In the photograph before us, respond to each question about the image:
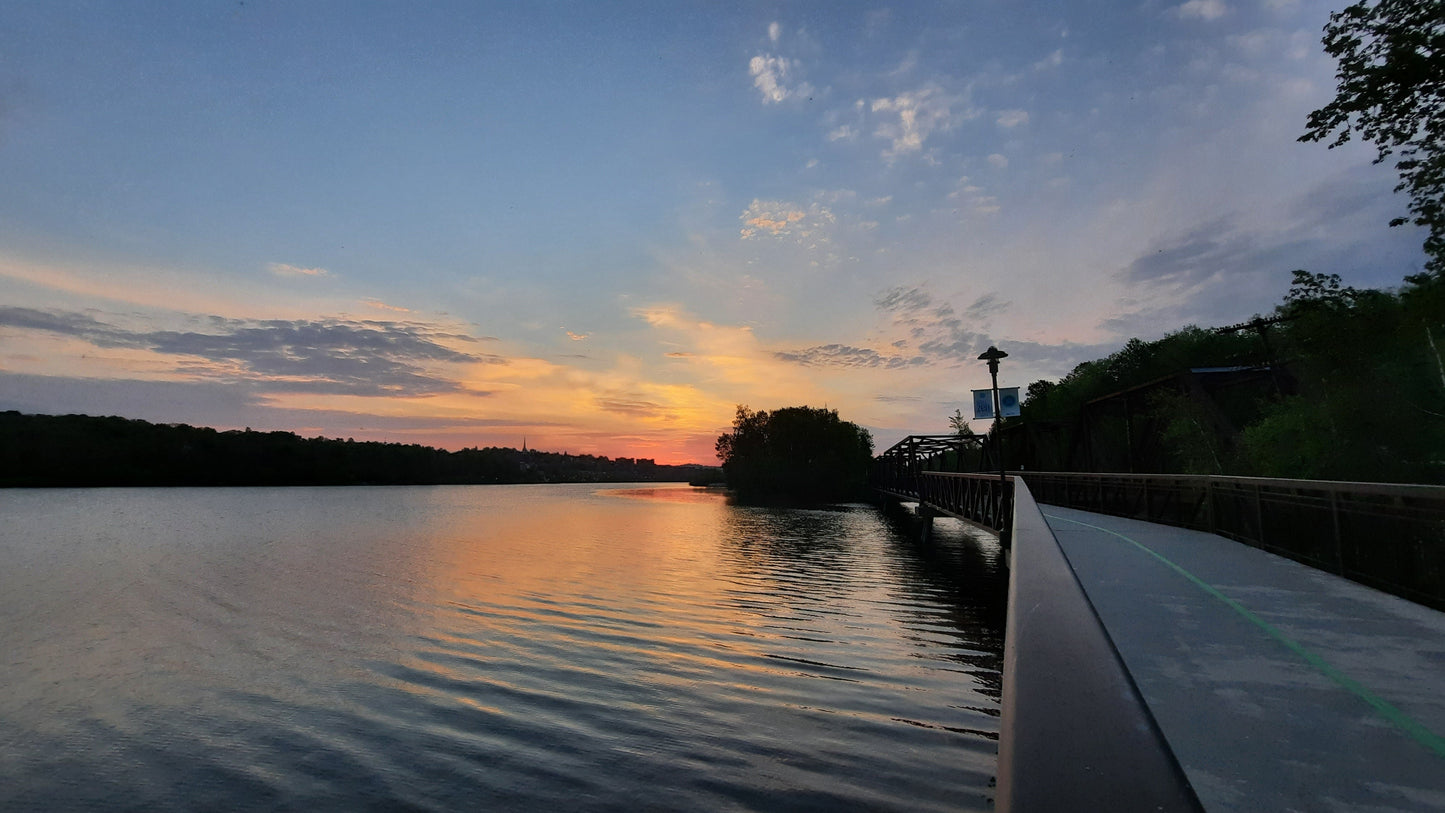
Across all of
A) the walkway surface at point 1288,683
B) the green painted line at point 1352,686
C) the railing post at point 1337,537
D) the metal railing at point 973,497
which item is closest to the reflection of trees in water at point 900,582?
the metal railing at point 973,497

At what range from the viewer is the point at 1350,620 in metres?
6.44

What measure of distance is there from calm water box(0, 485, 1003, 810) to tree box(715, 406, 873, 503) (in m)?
84.5

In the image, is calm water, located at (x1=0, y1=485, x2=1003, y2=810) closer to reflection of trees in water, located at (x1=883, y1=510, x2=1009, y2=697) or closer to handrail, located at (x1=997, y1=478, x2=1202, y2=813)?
reflection of trees in water, located at (x1=883, y1=510, x2=1009, y2=697)

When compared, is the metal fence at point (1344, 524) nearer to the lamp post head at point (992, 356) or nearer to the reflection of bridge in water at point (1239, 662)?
the reflection of bridge in water at point (1239, 662)

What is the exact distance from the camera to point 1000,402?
A: 2494 centimetres

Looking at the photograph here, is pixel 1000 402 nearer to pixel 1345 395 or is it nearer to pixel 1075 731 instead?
pixel 1345 395

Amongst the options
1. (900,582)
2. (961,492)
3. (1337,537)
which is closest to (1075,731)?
(1337,537)

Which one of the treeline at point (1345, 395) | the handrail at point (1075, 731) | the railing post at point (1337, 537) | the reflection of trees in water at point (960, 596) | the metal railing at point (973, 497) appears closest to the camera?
the handrail at point (1075, 731)

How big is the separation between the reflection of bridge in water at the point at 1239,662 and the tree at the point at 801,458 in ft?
302

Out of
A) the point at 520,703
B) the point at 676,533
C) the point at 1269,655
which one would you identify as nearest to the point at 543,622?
the point at 520,703

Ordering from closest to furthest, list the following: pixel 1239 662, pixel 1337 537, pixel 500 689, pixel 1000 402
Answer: pixel 1239 662 → pixel 1337 537 → pixel 500 689 → pixel 1000 402

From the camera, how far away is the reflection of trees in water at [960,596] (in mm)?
12016

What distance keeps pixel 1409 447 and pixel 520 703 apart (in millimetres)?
21094

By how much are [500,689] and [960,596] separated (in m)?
13.6
